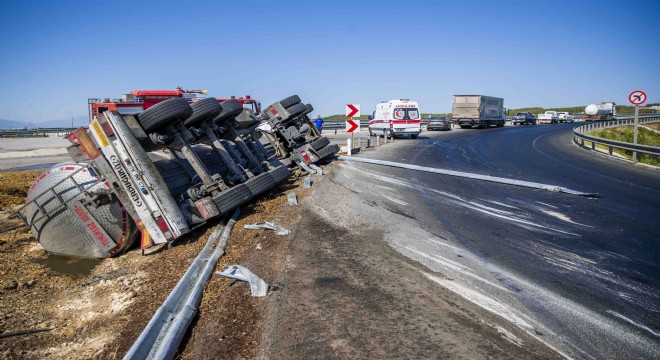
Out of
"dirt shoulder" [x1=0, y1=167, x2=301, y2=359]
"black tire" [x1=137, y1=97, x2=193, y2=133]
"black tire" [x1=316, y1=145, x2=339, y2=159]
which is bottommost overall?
"dirt shoulder" [x1=0, y1=167, x2=301, y2=359]

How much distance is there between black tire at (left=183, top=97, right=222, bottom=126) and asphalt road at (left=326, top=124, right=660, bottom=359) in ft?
11.2


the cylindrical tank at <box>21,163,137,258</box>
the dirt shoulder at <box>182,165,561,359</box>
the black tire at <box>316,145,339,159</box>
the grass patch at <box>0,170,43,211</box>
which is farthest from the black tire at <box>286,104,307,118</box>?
the dirt shoulder at <box>182,165,561,359</box>

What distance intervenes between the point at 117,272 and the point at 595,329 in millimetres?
5894

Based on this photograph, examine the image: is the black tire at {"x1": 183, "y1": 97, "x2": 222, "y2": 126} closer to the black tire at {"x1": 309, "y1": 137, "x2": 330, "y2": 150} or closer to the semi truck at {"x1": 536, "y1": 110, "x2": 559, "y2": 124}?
the black tire at {"x1": 309, "y1": 137, "x2": 330, "y2": 150}

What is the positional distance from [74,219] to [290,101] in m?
7.37

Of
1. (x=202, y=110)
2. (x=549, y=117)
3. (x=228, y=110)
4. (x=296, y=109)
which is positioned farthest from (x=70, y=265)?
(x=549, y=117)

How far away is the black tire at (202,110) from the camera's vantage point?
7805 mm

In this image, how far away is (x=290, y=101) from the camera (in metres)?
13.0

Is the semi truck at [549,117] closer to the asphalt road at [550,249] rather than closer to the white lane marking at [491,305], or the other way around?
the asphalt road at [550,249]

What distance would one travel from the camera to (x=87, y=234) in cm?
696

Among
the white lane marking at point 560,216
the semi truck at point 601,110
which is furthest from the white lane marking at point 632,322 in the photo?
the semi truck at point 601,110

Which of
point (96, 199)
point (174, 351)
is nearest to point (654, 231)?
point (174, 351)

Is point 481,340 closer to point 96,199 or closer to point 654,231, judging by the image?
point 654,231

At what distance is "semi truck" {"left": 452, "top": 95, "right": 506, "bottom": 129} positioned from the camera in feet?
132
